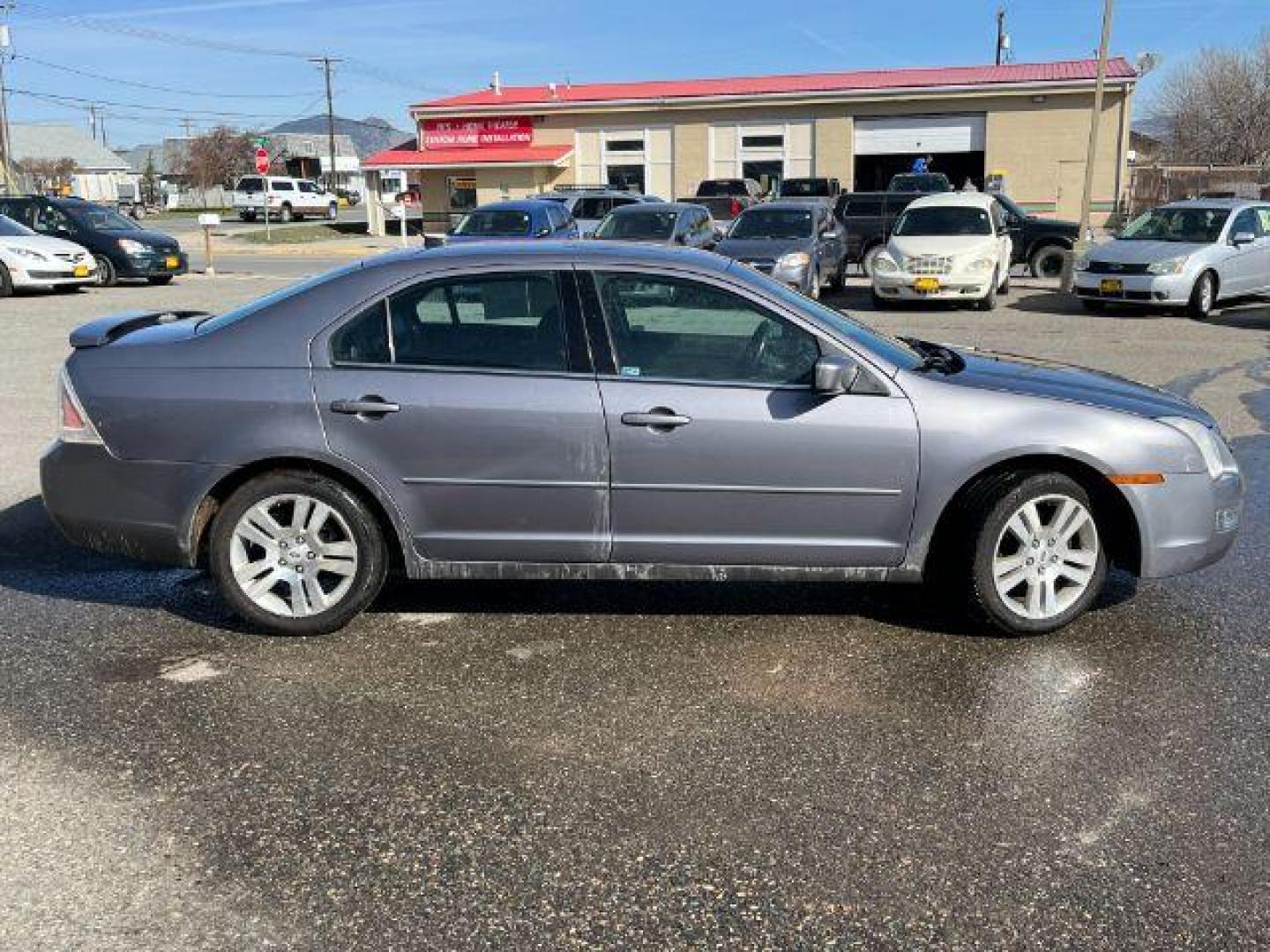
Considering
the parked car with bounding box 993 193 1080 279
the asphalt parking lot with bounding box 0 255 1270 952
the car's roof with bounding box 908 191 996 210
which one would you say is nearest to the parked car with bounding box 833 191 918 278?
the parked car with bounding box 993 193 1080 279

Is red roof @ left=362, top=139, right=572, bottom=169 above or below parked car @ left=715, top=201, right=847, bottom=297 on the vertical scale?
above

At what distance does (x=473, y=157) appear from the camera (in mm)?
41656

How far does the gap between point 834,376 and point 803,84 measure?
3921 centimetres

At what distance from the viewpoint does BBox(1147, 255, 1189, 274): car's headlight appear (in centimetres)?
1577

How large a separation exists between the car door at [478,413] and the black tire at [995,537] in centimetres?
146

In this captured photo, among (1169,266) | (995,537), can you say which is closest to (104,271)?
(1169,266)

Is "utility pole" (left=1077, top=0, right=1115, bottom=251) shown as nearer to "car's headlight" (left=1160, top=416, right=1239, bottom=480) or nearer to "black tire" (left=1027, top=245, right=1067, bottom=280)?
"black tire" (left=1027, top=245, right=1067, bottom=280)

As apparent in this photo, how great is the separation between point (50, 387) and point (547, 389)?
310 inches

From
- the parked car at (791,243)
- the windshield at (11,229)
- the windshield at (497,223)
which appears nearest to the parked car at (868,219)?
the parked car at (791,243)

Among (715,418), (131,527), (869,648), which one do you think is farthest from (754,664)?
(131,527)

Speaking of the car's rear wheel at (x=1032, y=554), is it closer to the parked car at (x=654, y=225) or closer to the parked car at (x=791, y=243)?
the parked car at (x=791, y=243)

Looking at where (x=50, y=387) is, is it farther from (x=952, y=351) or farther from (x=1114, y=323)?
(x=1114, y=323)

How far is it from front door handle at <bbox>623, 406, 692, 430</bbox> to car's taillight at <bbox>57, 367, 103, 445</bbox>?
220cm

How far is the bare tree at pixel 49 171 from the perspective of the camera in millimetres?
75312
